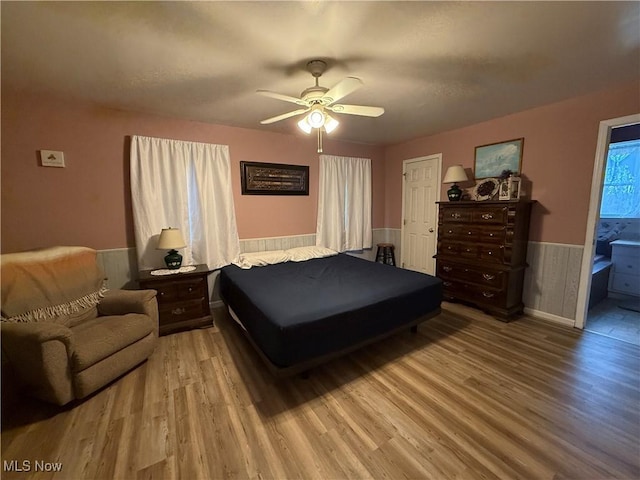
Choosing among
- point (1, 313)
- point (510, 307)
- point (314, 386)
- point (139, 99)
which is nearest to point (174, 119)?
point (139, 99)

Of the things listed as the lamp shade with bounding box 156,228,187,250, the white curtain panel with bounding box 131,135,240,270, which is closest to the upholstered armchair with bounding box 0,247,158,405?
the lamp shade with bounding box 156,228,187,250

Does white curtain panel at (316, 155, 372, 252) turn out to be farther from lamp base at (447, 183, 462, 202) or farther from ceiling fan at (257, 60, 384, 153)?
ceiling fan at (257, 60, 384, 153)

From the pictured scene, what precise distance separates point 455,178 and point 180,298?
363 cm

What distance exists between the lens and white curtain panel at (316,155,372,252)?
421 centimetres

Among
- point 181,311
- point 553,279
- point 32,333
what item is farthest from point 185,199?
point 553,279

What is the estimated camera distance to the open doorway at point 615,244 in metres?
2.62

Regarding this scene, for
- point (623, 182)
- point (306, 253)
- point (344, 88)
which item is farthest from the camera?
point (623, 182)

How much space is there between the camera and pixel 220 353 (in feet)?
8.02

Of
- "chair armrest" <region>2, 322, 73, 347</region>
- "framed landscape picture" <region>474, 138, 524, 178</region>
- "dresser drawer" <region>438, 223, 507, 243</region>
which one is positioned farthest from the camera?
"framed landscape picture" <region>474, 138, 524, 178</region>

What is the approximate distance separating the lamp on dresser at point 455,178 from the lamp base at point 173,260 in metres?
3.52

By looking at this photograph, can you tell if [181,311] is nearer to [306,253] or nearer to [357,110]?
[306,253]

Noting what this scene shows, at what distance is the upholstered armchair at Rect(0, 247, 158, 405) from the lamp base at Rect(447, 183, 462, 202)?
3.72 metres

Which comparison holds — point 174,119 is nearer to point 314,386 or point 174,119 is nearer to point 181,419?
point 181,419

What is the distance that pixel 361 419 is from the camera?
1685 mm
